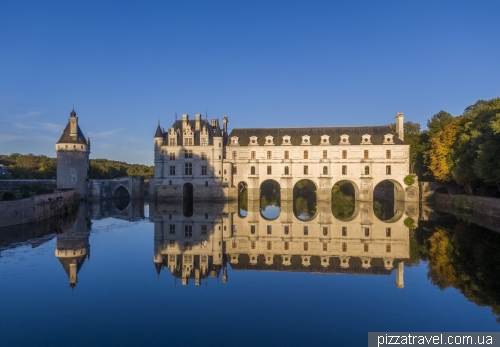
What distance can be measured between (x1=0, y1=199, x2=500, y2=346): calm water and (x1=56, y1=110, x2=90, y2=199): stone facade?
20.7 m

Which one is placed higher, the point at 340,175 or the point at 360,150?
the point at 360,150

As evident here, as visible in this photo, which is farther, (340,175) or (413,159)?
(413,159)

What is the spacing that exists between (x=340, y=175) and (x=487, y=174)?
1614 cm

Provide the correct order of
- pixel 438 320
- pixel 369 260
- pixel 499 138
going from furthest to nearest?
pixel 499 138 → pixel 369 260 → pixel 438 320

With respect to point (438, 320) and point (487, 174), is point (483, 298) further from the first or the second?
point (487, 174)

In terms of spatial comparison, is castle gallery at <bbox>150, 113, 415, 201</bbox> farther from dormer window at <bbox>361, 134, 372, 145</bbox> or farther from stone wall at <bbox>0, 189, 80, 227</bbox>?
stone wall at <bbox>0, 189, 80, 227</bbox>

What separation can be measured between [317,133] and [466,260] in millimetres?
29353

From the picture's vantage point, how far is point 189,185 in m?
45.3

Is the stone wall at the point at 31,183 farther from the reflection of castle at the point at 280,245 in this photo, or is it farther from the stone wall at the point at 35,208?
the reflection of castle at the point at 280,245

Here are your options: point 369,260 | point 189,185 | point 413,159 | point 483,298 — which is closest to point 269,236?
point 369,260

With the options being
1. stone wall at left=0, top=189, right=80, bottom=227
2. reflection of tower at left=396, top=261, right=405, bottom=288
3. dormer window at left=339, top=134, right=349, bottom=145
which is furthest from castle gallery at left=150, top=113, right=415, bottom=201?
reflection of tower at left=396, top=261, right=405, bottom=288

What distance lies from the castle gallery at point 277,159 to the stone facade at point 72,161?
8141mm

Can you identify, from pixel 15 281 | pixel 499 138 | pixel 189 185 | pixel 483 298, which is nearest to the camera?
pixel 483 298

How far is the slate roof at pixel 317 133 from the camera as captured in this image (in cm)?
4069
